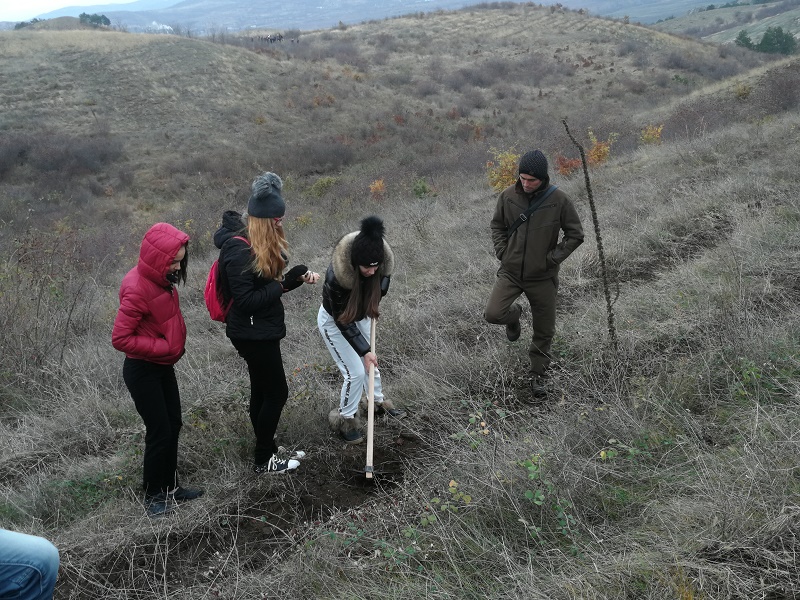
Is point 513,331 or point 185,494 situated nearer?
point 185,494

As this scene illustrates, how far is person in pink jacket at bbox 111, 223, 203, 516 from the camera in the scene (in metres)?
3.19

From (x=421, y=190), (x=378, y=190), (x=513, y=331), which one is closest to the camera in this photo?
(x=513, y=331)

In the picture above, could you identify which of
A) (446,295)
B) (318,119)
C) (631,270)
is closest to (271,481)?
(446,295)

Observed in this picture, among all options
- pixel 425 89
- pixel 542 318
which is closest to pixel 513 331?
pixel 542 318

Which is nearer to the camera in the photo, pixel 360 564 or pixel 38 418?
pixel 360 564

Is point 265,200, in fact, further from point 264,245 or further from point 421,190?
point 421,190

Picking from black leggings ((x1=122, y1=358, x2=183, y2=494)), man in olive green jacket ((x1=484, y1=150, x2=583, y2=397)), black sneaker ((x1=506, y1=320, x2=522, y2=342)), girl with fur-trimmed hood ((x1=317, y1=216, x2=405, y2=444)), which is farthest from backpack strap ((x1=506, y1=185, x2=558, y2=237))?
black leggings ((x1=122, y1=358, x2=183, y2=494))

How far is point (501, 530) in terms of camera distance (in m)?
2.64

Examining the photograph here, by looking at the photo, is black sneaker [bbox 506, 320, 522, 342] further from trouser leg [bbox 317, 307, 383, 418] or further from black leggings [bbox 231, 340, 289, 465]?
black leggings [bbox 231, 340, 289, 465]

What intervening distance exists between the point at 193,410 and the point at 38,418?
1505mm

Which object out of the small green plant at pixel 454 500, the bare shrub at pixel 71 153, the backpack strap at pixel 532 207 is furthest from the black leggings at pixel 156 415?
the bare shrub at pixel 71 153

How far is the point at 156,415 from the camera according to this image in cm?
336

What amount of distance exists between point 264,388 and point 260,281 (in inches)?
27.0

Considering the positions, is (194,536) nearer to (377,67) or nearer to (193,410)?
(193,410)
